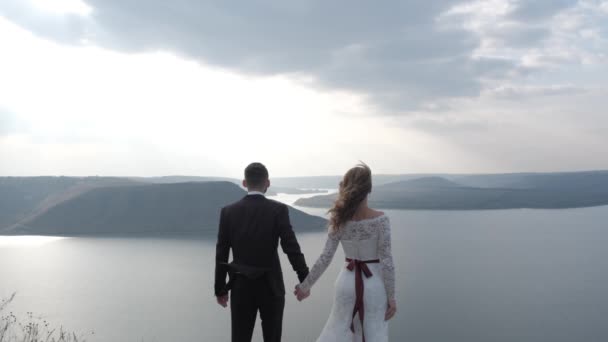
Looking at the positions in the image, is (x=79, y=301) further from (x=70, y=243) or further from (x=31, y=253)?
(x=70, y=243)

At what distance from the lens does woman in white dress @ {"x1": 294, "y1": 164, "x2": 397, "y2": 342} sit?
3.78 metres

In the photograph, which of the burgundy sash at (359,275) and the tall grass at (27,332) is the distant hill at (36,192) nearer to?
the tall grass at (27,332)

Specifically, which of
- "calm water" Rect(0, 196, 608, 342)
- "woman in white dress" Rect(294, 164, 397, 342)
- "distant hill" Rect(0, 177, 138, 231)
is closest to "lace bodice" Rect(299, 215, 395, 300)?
"woman in white dress" Rect(294, 164, 397, 342)

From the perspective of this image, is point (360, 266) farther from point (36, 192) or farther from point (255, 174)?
point (36, 192)

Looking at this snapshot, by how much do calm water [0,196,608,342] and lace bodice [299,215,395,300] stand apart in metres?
21.6

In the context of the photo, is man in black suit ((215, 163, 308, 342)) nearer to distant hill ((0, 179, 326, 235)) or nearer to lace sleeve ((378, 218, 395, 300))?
lace sleeve ((378, 218, 395, 300))

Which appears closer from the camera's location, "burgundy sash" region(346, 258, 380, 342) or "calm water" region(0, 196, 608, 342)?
"burgundy sash" region(346, 258, 380, 342)

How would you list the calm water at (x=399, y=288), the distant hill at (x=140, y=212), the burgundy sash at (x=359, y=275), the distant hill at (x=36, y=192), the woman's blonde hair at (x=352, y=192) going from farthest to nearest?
the distant hill at (x=36, y=192) < the distant hill at (x=140, y=212) < the calm water at (x=399, y=288) < the burgundy sash at (x=359, y=275) < the woman's blonde hair at (x=352, y=192)

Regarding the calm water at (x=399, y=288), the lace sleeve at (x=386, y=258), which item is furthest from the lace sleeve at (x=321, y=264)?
the calm water at (x=399, y=288)

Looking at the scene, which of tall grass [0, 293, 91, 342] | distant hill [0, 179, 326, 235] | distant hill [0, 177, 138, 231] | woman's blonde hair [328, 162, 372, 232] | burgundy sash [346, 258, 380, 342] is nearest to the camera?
woman's blonde hair [328, 162, 372, 232]

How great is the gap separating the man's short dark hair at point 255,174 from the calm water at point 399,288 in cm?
2175

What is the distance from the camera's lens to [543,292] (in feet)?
121

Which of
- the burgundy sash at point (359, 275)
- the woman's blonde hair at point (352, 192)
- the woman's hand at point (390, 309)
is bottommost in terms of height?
the woman's hand at point (390, 309)

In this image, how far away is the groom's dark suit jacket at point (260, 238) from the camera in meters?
3.90
